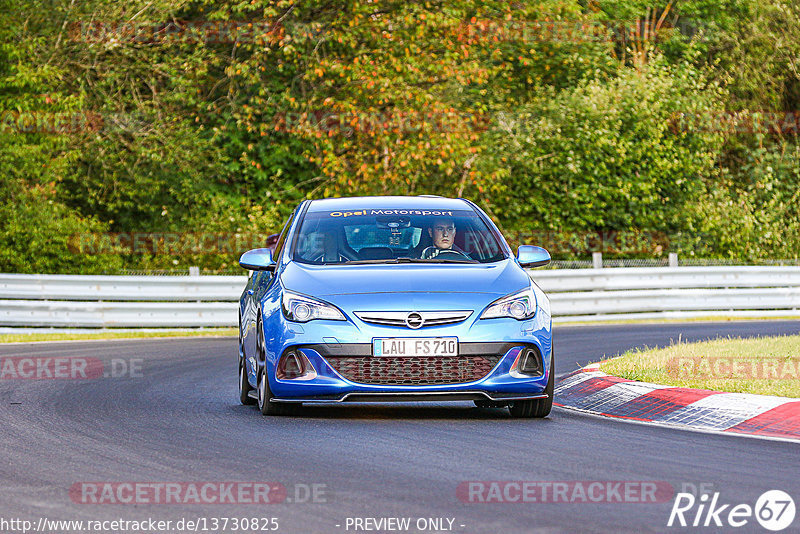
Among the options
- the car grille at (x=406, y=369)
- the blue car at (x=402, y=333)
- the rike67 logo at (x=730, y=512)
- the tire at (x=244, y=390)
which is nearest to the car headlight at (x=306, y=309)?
the blue car at (x=402, y=333)

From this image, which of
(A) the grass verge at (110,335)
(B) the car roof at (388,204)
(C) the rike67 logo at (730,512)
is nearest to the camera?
(C) the rike67 logo at (730,512)

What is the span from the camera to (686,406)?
9945 millimetres

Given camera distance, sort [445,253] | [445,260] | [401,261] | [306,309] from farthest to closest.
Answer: [445,253]
[445,260]
[401,261]
[306,309]

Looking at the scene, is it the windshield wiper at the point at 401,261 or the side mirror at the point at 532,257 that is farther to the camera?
the side mirror at the point at 532,257

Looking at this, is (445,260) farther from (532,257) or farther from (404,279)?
(404,279)

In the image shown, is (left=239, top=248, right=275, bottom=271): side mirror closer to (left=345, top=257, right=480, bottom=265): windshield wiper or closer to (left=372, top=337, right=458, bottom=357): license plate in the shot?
(left=345, top=257, right=480, bottom=265): windshield wiper

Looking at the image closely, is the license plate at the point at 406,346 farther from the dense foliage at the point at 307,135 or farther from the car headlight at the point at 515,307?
the dense foliage at the point at 307,135

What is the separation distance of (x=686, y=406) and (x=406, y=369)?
81.2 inches

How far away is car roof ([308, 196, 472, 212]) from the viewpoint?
36.9ft

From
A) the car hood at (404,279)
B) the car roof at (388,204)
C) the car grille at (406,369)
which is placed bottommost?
the car grille at (406,369)

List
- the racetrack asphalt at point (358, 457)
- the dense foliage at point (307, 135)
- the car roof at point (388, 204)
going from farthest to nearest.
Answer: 1. the dense foliage at point (307, 135)
2. the car roof at point (388, 204)
3. the racetrack asphalt at point (358, 457)

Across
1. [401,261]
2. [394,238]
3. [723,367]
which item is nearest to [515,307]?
[401,261]

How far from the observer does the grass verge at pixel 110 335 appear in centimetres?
2064

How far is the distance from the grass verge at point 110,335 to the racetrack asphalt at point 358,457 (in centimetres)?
867
